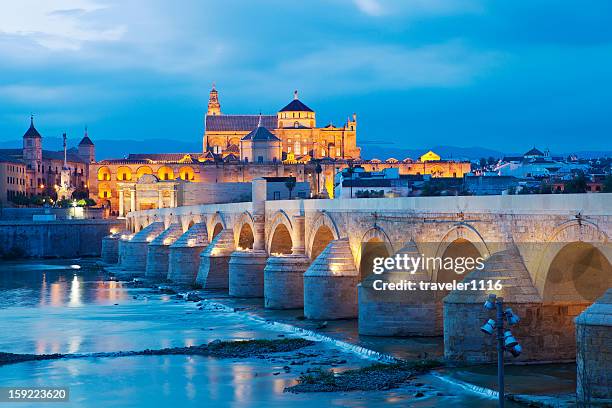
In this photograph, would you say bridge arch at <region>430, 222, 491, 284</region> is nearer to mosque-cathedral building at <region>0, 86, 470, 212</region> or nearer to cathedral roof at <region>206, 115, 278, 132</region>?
mosque-cathedral building at <region>0, 86, 470, 212</region>

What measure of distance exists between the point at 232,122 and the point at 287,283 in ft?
349

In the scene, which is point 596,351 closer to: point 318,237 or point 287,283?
point 287,283

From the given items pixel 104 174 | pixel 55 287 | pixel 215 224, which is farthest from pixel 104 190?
pixel 215 224

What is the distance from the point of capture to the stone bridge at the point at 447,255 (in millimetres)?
23672

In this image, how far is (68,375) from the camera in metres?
26.6

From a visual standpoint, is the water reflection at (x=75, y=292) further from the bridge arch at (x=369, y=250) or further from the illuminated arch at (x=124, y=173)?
the illuminated arch at (x=124, y=173)

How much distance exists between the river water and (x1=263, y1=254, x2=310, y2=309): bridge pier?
178cm

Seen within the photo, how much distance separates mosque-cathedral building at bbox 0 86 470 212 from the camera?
12481 cm

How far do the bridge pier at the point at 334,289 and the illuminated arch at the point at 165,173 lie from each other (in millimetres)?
101480

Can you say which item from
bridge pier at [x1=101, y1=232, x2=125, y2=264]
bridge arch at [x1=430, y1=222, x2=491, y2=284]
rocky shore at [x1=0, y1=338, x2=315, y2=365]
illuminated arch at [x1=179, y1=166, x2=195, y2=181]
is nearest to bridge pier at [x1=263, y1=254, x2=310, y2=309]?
rocky shore at [x1=0, y1=338, x2=315, y2=365]

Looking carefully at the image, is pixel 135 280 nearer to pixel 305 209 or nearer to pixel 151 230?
pixel 151 230

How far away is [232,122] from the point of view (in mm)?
144625

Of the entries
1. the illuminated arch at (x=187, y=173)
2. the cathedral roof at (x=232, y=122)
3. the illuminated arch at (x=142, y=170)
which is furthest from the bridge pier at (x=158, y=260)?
the cathedral roof at (x=232, y=122)

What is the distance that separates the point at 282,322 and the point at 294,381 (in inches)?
409
